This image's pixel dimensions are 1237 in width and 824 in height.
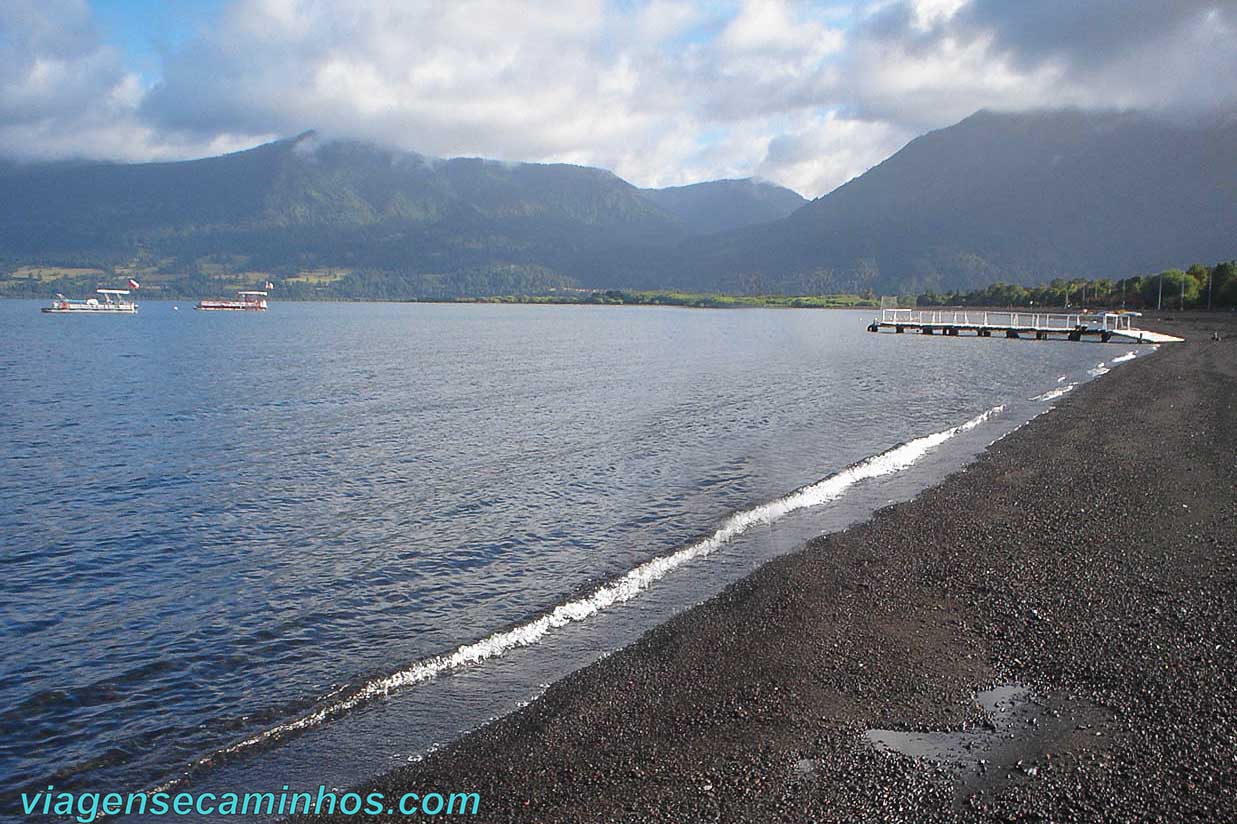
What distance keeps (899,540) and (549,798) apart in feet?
38.6

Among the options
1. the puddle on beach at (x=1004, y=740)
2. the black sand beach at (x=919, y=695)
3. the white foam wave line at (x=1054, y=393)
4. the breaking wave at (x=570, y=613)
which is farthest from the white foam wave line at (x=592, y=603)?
the white foam wave line at (x=1054, y=393)

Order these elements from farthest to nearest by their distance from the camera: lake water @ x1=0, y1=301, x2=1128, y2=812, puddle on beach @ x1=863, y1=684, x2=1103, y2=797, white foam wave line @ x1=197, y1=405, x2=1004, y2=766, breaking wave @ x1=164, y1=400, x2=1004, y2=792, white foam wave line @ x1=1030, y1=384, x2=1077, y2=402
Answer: white foam wave line @ x1=1030, y1=384, x2=1077, y2=402
white foam wave line @ x1=197, y1=405, x2=1004, y2=766
lake water @ x1=0, y1=301, x2=1128, y2=812
breaking wave @ x1=164, y1=400, x2=1004, y2=792
puddle on beach @ x1=863, y1=684, x2=1103, y2=797

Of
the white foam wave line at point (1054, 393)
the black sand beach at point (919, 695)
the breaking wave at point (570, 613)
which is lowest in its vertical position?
the breaking wave at point (570, 613)

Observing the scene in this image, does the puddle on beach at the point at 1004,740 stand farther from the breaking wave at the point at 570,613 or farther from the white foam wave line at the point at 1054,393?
the white foam wave line at the point at 1054,393

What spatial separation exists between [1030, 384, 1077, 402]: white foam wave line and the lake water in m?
0.35

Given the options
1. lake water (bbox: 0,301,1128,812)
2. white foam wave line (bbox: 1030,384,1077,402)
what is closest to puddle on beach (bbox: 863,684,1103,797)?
lake water (bbox: 0,301,1128,812)

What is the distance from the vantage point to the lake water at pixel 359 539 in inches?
459

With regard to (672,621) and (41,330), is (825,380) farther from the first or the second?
(41,330)

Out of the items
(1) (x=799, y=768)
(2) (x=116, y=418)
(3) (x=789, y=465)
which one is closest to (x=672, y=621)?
(1) (x=799, y=768)

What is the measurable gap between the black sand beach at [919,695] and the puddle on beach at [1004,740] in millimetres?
27

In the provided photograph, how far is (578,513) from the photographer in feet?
74.6

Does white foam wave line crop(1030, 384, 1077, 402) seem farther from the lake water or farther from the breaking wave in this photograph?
the breaking wave

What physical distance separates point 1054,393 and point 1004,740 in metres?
44.1

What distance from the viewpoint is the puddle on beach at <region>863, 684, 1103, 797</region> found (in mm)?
9242
